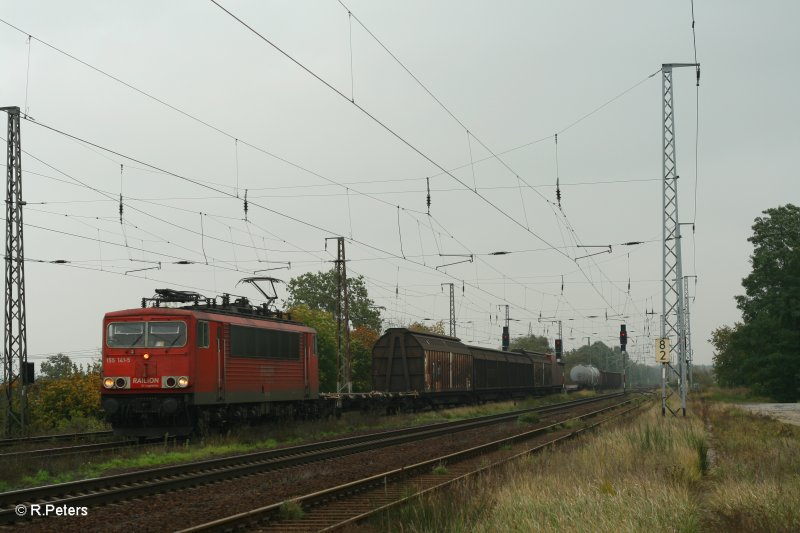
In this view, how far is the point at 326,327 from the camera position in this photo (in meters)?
66.8

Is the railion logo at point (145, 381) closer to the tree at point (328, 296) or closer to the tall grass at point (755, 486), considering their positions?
the tall grass at point (755, 486)

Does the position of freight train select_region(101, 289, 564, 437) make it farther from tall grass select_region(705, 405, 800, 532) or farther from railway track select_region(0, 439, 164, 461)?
tall grass select_region(705, 405, 800, 532)

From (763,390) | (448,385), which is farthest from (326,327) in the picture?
(763,390)

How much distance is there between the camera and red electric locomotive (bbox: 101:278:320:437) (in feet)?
73.7

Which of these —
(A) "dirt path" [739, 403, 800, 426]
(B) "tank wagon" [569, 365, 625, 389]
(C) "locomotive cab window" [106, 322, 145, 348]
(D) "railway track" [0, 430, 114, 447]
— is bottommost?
(B) "tank wagon" [569, 365, 625, 389]

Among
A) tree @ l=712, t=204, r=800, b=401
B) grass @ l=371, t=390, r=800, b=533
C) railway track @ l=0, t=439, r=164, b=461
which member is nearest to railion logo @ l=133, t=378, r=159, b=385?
railway track @ l=0, t=439, r=164, b=461

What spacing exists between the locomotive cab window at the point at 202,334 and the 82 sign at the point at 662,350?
16208mm

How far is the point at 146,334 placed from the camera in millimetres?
23062

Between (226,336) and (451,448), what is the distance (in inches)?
279

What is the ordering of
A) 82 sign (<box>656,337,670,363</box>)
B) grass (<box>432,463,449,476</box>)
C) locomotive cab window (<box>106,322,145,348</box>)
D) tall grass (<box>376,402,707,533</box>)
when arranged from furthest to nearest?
82 sign (<box>656,337,670,363</box>), locomotive cab window (<box>106,322,145,348</box>), grass (<box>432,463,449,476</box>), tall grass (<box>376,402,707,533</box>)

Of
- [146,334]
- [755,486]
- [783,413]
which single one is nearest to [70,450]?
[146,334]

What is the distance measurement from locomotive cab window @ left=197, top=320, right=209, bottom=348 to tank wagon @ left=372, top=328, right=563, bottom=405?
56.6 feet

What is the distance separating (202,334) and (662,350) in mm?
16637

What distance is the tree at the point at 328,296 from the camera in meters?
104
